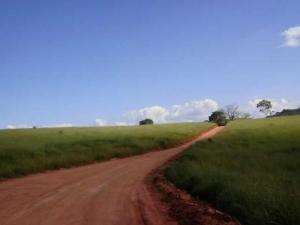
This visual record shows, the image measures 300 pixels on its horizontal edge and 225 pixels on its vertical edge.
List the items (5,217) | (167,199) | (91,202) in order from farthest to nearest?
(167,199) < (91,202) < (5,217)

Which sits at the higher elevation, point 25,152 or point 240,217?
point 25,152

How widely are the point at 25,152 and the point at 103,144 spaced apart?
10.3 metres

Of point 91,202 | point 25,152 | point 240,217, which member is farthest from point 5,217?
point 25,152

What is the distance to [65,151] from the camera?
38875mm

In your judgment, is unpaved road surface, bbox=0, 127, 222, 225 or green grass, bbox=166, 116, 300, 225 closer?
green grass, bbox=166, 116, 300, 225

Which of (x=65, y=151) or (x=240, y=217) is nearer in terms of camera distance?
(x=240, y=217)

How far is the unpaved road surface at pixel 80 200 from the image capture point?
14.4m

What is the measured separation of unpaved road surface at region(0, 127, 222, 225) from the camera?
1441cm

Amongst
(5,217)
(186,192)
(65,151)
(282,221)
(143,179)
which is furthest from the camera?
(65,151)

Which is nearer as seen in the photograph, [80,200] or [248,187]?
[248,187]

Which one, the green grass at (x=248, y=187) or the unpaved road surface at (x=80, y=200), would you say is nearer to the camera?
the green grass at (x=248, y=187)

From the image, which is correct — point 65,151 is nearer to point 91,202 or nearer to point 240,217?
point 91,202

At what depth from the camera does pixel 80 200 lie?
17656 mm

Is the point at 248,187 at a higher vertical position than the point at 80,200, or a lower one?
higher
